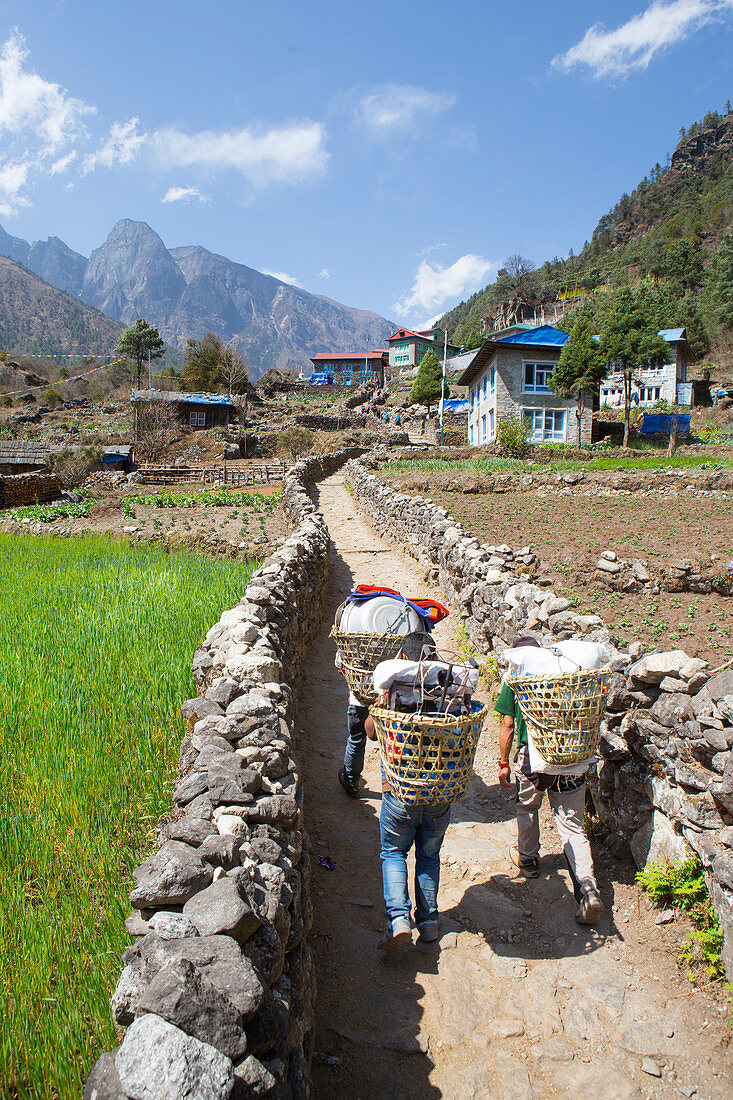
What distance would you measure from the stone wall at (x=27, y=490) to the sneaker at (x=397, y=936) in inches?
1096

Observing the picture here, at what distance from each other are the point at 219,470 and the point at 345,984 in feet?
107

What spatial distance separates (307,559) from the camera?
364 inches

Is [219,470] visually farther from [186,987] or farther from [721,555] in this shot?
[186,987]

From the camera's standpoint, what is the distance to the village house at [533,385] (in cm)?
3738

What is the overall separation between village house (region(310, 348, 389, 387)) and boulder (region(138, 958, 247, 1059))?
88434mm

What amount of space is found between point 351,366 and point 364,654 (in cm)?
9277

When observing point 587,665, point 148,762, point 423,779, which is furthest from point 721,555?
point 148,762

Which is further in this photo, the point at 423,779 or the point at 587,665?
the point at 587,665

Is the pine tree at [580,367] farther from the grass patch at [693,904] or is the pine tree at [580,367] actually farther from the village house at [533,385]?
the grass patch at [693,904]

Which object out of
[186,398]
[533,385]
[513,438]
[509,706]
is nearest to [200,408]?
[186,398]

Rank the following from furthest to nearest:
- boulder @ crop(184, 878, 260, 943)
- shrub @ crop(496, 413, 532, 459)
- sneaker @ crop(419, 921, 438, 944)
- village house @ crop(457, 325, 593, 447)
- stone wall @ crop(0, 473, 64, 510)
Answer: village house @ crop(457, 325, 593, 447) < shrub @ crop(496, 413, 532, 459) < stone wall @ crop(0, 473, 64, 510) < sneaker @ crop(419, 921, 438, 944) < boulder @ crop(184, 878, 260, 943)

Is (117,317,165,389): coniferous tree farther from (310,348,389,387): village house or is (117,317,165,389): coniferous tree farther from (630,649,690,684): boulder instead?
(630,649,690,684): boulder

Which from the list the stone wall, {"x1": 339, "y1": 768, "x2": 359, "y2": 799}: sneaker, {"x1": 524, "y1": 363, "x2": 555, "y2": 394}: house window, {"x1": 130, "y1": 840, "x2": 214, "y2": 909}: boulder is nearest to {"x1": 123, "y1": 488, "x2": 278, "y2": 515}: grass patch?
the stone wall

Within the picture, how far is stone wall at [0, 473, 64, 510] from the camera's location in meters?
26.4
